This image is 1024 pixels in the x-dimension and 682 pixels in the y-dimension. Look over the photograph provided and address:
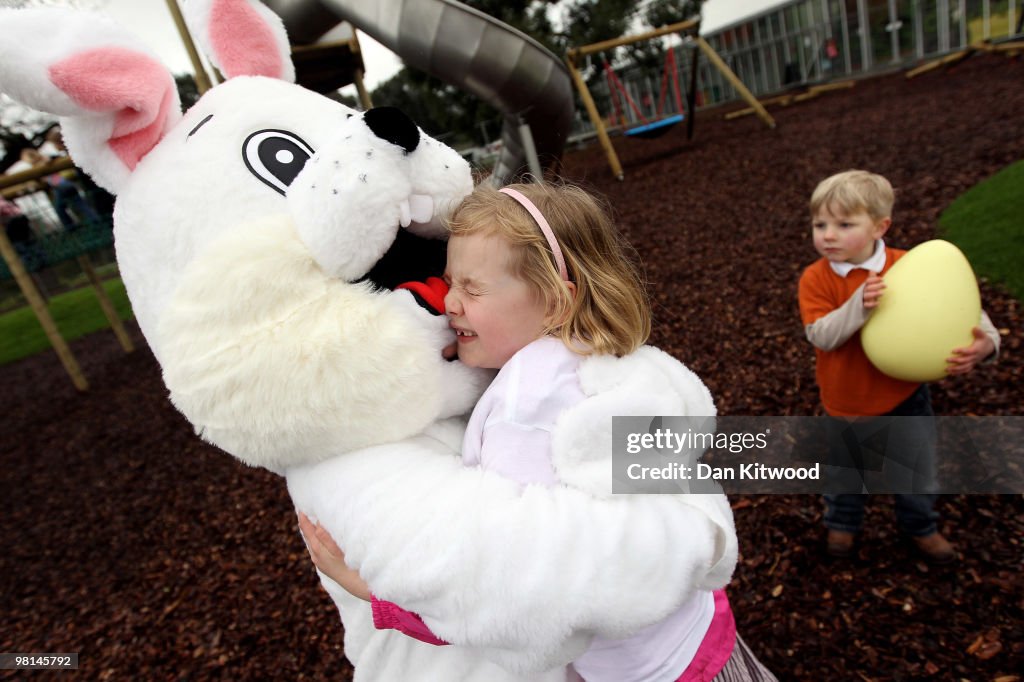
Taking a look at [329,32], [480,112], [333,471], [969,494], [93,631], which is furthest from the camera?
[480,112]

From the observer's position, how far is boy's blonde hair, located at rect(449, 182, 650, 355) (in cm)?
112

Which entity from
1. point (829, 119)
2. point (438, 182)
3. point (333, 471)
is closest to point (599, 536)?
point (333, 471)

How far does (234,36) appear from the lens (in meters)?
1.39

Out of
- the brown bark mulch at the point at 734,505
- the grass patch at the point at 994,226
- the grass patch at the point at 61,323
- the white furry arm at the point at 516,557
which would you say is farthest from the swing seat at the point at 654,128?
the grass patch at the point at 61,323

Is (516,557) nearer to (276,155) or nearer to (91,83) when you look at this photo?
(276,155)

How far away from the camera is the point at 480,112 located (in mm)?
19453

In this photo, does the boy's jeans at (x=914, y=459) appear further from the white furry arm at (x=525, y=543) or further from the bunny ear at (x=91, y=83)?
the bunny ear at (x=91, y=83)

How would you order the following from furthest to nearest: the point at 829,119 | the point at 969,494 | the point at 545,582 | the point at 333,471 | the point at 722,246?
the point at 829,119
the point at 722,246
the point at 969,494
the point at 333,471
the point at 545,582

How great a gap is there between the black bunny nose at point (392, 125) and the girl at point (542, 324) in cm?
19

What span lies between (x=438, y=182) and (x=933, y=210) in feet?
20.8

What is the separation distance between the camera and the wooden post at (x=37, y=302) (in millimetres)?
7129

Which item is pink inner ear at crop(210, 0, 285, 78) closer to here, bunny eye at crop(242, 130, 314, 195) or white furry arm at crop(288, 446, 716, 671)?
bunny eye at crop(242, 130, 314, 195)

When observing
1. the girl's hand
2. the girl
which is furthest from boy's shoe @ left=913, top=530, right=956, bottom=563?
the girl's hand

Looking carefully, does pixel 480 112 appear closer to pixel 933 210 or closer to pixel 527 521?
pixel 933 210
